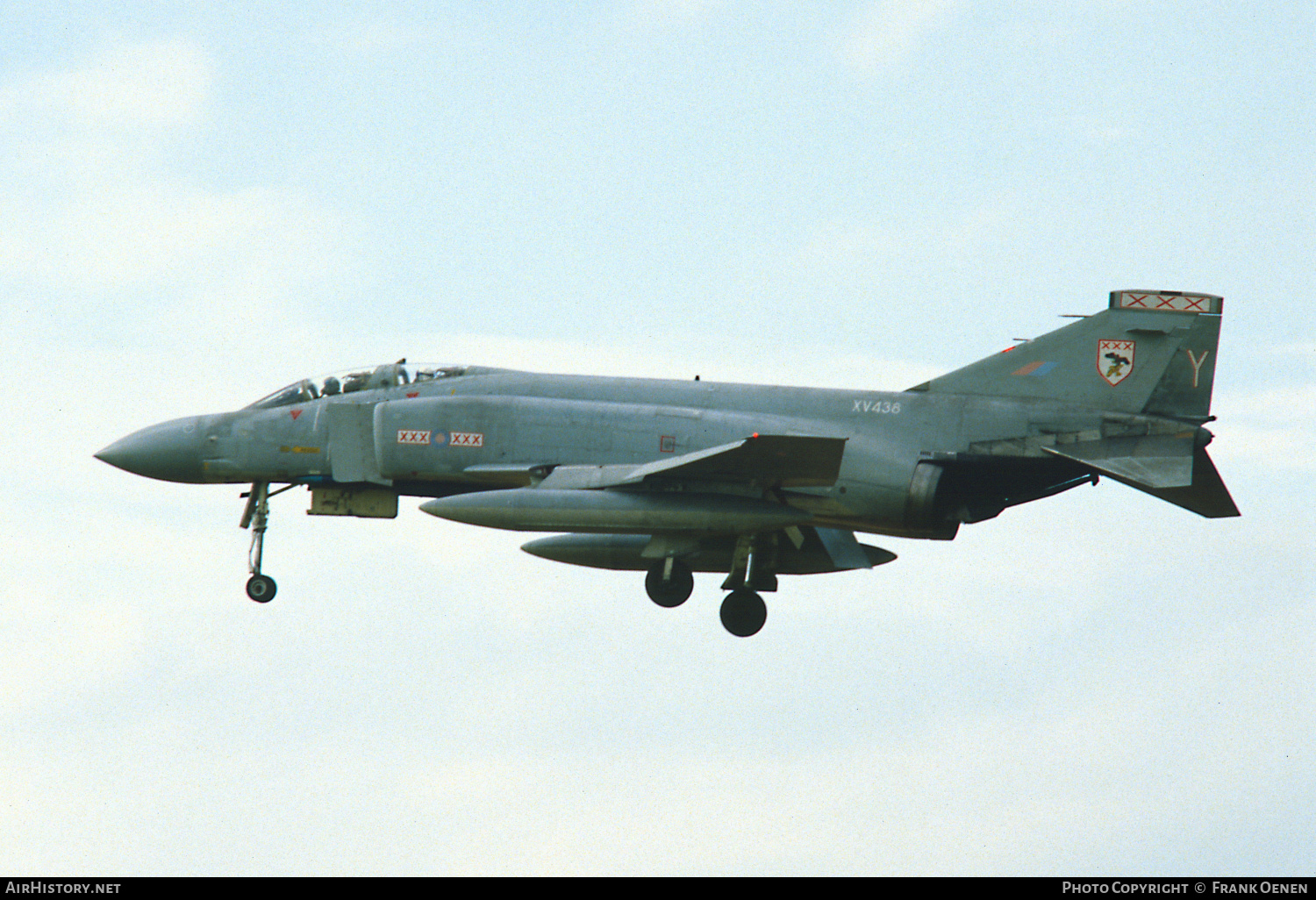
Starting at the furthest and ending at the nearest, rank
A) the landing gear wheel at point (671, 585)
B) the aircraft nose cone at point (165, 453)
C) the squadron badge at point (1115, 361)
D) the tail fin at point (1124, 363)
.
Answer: the landing gear wheel at point (671, 585), the aircraft nose cone at point (165, 453), the squadron badge at point (1115, 361), the tail fin at point (1124, 363)


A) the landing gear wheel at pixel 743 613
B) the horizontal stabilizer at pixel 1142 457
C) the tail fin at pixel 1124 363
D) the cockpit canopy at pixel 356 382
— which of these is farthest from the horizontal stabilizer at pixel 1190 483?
the cockpit canopy at pixel 356 382

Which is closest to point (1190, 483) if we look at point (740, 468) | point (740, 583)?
point (740, 468)

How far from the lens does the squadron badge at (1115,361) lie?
21031 millimetres

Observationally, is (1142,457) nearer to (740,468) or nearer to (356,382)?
(740,468)

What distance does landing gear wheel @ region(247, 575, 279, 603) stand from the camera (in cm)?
2192

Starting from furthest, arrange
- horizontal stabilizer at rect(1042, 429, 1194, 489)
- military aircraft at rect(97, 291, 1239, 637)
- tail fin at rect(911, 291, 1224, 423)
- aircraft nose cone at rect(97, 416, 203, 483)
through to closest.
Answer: aircraft nose cone at rect(97, 416, 203, 483), tail fin at rect(911, 291, 1224, 423), military aircraft at rect(97, 291, 1239, 637), horizontal stabilizer at rect(1042, 429, 1194, 489)

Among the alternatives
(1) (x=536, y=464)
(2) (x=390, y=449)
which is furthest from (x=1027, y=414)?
(2) (x=390, y=449)

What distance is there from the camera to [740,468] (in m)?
19.9

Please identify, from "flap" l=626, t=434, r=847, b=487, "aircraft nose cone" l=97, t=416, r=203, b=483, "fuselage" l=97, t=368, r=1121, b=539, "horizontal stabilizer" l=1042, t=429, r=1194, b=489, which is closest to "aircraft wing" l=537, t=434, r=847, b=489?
"flap" l=626, t=434, r=847, b=487

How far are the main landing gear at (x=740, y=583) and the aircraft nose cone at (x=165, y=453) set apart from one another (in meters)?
5.97

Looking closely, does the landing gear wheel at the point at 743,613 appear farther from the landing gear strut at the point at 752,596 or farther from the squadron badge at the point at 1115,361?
the squadron badge at the point at 1115,361

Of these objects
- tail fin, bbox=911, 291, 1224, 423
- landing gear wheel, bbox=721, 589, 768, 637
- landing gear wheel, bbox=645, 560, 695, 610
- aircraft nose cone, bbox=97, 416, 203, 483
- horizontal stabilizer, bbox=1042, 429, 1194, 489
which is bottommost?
landing gear wheel, bbox=721, 589, 768, 637

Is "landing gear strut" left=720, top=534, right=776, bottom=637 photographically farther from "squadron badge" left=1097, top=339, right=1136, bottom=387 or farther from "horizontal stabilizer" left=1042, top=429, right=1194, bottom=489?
"squadron badge" left=1097, top=339, right=1136, bottom=387

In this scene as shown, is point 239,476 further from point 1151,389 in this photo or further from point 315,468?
point 1151,389
